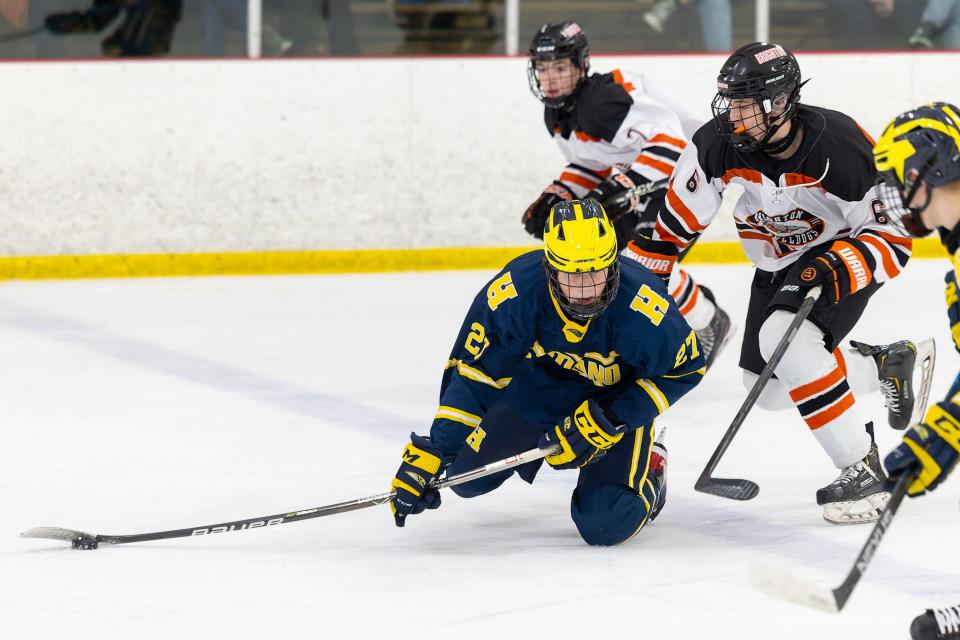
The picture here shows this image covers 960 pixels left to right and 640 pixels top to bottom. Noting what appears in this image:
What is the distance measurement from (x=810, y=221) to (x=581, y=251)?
87cm

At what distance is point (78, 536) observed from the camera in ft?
9.61

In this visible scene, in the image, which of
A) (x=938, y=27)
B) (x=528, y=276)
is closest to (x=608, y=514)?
(x=528, y=276)

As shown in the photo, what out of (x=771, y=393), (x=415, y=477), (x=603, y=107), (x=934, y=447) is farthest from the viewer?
(x=603, y=107)

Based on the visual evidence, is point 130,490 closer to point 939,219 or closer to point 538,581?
point 538,581

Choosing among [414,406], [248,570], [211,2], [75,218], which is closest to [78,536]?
[248,570]

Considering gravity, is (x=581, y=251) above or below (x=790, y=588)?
above

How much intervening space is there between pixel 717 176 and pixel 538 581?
1.21m

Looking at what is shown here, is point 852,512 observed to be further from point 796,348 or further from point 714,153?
point 714,153

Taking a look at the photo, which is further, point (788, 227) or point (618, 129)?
point (618, 129)

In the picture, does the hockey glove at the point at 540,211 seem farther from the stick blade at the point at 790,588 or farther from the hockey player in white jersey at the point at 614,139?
the stick blade at the point at 790,588

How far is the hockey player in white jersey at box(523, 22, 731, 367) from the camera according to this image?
4324 mm

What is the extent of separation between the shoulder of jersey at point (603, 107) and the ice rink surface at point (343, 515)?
3.05 ft

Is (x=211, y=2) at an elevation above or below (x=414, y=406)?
above

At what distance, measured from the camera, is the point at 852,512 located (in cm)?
310
